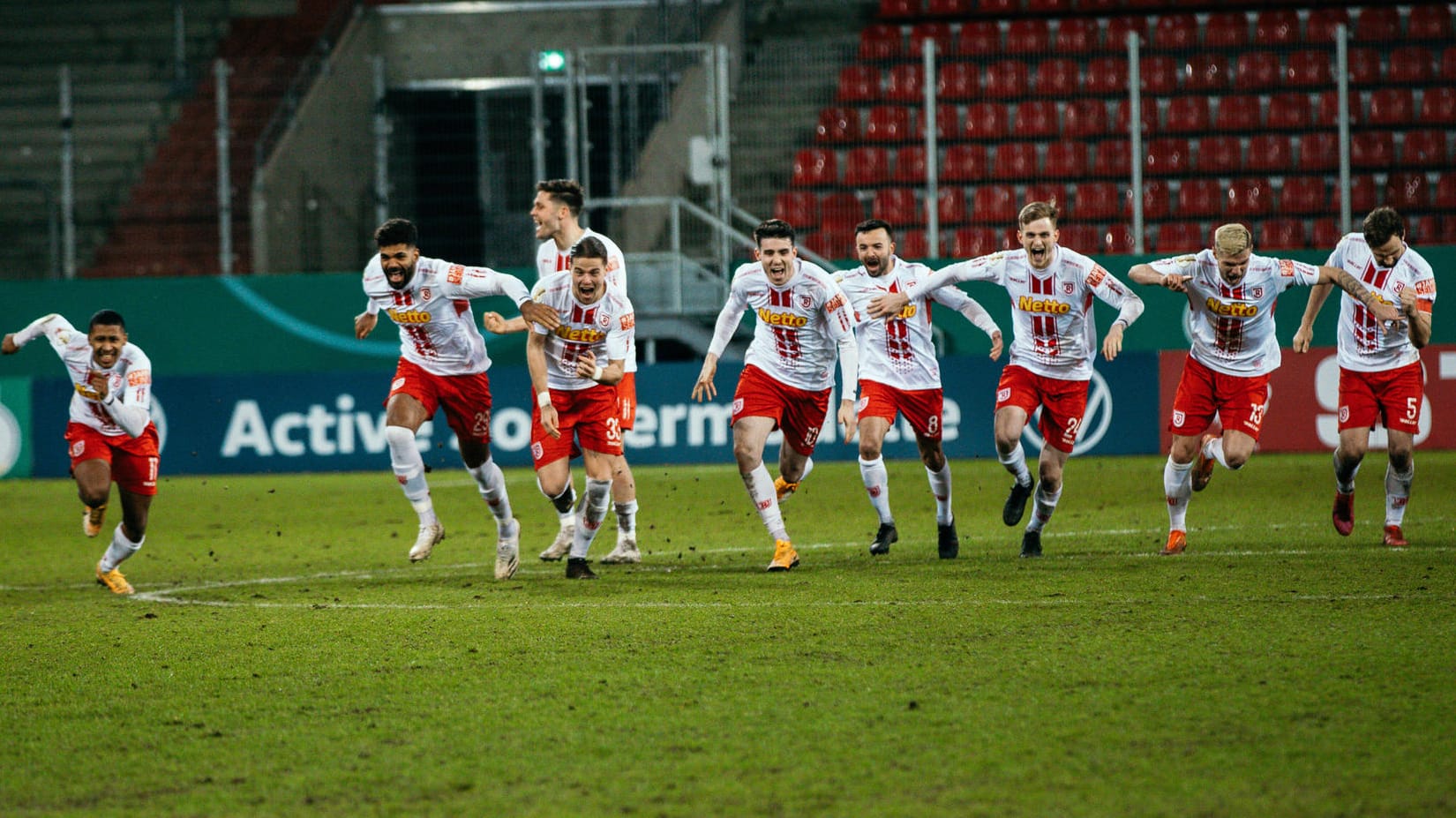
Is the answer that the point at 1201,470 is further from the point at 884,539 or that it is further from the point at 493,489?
the point at 493,489

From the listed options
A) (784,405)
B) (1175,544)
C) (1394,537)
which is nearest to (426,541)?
(784,405)

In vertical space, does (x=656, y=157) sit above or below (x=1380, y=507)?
above

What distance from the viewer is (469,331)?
31.3 ft

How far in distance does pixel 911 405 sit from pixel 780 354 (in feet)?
3.29

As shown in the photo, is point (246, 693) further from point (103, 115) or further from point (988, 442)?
point (103, 115)

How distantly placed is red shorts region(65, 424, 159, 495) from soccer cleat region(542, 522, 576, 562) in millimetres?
2385

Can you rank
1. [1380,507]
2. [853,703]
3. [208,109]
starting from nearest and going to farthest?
[853,703] → [1380,507] → [208,109]

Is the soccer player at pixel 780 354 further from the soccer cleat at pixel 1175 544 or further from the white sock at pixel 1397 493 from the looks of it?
the white sock at pixel 1397 493

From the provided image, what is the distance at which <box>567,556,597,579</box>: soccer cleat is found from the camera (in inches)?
354

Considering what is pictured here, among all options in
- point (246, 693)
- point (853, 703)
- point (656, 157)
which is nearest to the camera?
point (853, 703)

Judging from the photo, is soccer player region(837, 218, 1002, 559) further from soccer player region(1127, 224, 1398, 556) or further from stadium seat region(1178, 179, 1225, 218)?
stadium seat region(1178, 179, 1225, 218)

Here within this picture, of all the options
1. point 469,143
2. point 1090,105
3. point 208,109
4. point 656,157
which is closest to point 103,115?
point 208,109

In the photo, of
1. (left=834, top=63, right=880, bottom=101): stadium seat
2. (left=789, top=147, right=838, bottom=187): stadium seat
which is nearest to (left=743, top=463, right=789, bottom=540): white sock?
(left=789, top=147, right=838, bottom=187): stadium seat

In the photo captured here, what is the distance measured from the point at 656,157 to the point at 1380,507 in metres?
10.6
